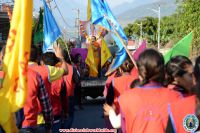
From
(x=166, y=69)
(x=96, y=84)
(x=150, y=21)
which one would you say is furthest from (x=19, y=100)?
(x=150, y=21)

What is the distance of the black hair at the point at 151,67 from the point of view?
4.38 meters

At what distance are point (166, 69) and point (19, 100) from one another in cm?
154

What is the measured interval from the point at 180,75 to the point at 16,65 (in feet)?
5.08

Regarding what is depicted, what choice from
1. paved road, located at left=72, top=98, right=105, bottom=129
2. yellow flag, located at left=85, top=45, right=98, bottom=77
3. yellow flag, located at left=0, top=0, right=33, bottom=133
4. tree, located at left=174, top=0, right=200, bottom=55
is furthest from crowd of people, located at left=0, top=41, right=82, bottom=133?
tree, located at left=174, top=0, right=200, bottom=55

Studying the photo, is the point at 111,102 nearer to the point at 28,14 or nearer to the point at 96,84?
the point at 28,14

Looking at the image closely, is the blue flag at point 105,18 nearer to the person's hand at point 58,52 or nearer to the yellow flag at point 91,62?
the person's hand at point 58,52

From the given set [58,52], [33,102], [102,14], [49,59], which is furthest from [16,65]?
[102,14]

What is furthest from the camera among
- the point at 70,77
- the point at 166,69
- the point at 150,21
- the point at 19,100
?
the point at 150,21

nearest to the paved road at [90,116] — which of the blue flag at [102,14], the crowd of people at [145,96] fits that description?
the blue flag at [102,14]

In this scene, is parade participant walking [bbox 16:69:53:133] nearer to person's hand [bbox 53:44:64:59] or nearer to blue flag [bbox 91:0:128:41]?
person's hand [bbox 53:44:64:59]

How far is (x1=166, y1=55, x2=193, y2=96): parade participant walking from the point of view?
4.56 metres

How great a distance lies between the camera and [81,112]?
16203mm

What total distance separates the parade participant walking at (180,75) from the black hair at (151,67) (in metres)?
0.26

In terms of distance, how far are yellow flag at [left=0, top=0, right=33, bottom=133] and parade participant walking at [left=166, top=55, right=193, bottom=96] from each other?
140cm
